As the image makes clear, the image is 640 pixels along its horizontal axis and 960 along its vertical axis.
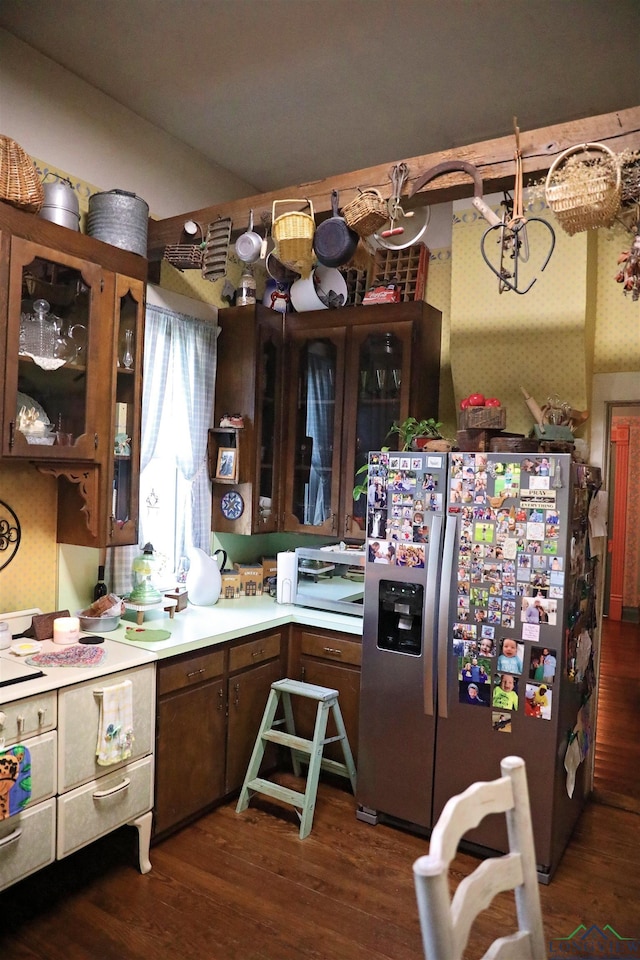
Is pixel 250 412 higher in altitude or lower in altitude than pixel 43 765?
higher

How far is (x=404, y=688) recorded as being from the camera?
2684 millimetres

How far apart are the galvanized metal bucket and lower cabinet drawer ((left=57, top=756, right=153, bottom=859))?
207cm

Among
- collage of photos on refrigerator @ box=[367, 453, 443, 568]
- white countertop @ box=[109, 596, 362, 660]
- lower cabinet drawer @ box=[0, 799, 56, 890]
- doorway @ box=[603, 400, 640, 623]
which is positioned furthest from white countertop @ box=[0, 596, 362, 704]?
doorway @ box=[603, 400, 640, 623]

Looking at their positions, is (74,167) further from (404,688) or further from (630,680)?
(630,680)

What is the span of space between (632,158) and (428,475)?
1257 millimetres

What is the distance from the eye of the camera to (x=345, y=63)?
8.61 ft

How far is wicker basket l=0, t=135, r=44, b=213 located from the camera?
87.3 inches

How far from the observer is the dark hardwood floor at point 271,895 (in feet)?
6.72

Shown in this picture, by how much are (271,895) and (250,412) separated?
2.12 metres

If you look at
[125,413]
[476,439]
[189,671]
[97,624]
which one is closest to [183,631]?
[189,671]

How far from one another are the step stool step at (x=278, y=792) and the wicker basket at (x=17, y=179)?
2.41 m

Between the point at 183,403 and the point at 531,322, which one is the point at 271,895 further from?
the point at 531,322

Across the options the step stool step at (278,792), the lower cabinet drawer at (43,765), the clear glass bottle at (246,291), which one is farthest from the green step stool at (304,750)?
the clear glass bottle at (246,291)

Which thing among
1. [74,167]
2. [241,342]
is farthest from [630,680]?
[74,167]
